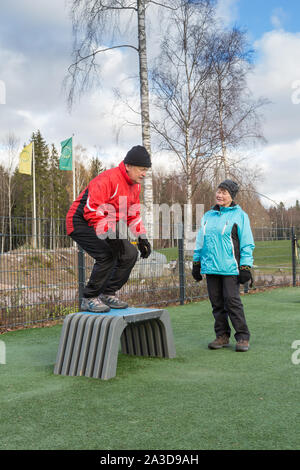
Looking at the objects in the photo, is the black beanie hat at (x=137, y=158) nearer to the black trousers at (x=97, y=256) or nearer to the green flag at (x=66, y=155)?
the black trousers at (x=97, y=256)

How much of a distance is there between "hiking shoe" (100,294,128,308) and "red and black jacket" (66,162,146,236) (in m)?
0.77

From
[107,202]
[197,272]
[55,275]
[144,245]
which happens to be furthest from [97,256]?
[55,275]

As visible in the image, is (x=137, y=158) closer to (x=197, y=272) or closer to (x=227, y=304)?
(x=197, y=272)

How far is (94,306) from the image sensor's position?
445cm

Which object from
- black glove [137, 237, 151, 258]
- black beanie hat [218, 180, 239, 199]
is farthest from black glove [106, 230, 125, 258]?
black beanie hat [218, 180, 239, 199]

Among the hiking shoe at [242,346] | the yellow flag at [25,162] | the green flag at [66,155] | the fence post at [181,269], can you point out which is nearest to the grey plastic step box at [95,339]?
the hiking shoe at [242,346]

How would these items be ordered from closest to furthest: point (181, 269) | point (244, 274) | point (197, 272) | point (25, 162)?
point (244, 274)
point (197, 272)
point (181, 269)
point (25, 162)

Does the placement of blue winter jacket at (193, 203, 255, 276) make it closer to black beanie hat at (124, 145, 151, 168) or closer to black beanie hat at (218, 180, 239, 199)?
black beanie hat at (218, 180, 239, 199)

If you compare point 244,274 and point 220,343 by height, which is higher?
point 244,274

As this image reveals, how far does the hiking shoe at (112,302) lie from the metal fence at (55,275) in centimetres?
188

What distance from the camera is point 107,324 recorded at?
13.6 feet

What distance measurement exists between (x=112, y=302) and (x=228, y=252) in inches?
51.7

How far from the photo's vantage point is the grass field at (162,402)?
2.68 metres
